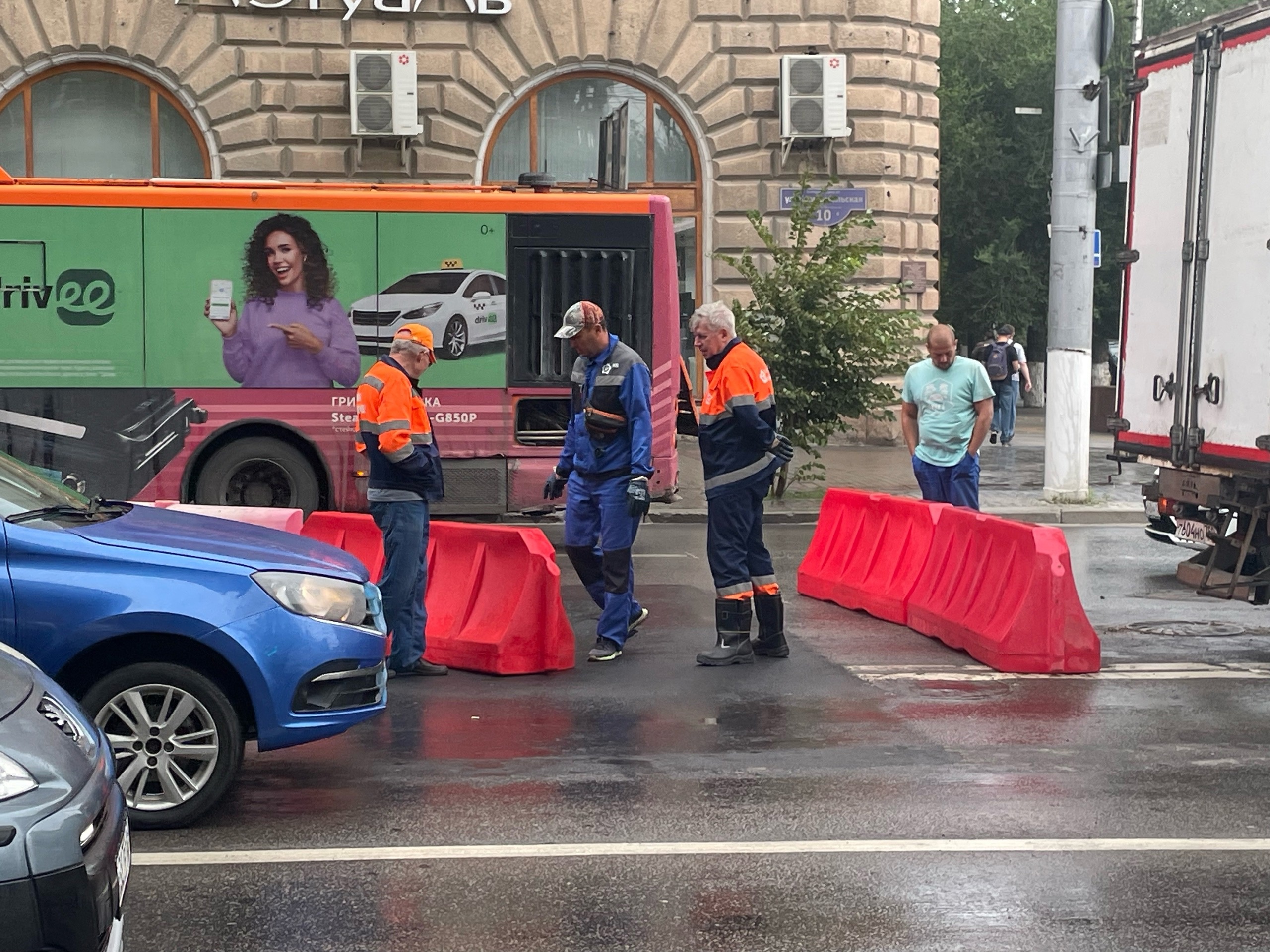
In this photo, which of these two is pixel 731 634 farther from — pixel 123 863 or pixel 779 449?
pixel 123 863

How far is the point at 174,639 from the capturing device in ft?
18.4

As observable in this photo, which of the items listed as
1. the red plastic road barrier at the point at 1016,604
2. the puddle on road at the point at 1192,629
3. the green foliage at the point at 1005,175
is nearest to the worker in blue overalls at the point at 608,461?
the red plastic road barrier at the point at 1016,604

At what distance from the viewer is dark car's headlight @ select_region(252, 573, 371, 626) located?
5703 mm

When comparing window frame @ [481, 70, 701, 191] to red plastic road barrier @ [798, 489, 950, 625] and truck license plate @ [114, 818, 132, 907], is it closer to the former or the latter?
red plastic road barrier @ [798, 489, 950, 625]

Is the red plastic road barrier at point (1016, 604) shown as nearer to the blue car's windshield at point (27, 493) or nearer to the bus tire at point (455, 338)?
the blue car's windshield at point (27, 493)

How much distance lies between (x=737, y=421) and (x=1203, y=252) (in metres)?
2.95

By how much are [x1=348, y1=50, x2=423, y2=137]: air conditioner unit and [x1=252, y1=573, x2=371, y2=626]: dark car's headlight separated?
16522 millimetres

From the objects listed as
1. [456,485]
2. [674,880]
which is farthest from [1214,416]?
[456,485]

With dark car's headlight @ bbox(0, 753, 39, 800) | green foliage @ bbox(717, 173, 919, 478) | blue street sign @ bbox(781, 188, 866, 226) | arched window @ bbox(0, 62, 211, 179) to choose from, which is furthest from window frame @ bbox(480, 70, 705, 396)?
dark car's headlight @ bbox(0, 753, 39, 800)

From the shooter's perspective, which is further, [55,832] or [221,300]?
[221,300]

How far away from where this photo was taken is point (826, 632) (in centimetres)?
963

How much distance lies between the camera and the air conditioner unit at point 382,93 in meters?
21.7

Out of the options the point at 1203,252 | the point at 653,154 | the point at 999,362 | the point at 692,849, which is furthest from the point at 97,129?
the point at 692,849

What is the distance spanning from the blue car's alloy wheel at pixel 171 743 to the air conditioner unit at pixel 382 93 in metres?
17.0
